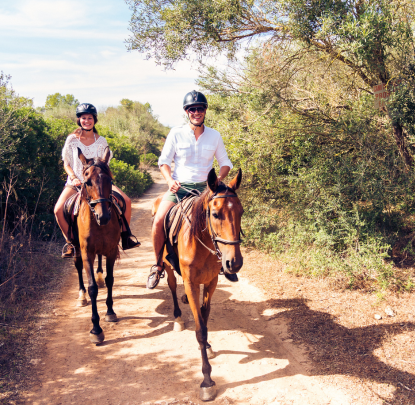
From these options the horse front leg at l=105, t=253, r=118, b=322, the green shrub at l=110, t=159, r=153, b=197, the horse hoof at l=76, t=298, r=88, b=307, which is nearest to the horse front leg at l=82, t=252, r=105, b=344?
the horse front leg at l=105, t=253, r=118, b=322

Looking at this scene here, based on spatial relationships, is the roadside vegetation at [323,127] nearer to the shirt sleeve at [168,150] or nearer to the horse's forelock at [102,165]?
the shirt sleeve at [168,150]

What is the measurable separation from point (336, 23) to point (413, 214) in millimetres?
3882

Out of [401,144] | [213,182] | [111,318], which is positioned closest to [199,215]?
[213,182]

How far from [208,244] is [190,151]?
1.44 metres

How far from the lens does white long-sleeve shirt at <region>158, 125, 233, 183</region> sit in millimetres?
4410

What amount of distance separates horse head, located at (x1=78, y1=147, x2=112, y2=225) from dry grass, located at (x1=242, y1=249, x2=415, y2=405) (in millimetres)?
3280

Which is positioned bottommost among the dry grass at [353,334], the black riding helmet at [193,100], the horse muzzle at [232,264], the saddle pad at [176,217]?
the dry grass at [353,334]

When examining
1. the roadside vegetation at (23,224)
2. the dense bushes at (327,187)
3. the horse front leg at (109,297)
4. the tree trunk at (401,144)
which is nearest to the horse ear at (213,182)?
the horse front leg at (109,297)

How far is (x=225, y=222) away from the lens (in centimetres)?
309

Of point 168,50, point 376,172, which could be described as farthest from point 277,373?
point 168,50

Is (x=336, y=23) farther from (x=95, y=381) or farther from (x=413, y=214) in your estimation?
(x=95, y=381)

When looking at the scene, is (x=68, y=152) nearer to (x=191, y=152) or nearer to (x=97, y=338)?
(x=191, y=152)

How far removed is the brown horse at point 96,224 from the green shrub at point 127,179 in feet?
38.0

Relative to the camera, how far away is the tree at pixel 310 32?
18.3 ft
